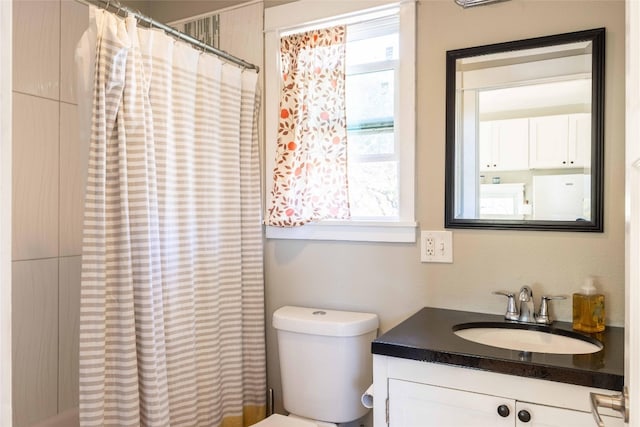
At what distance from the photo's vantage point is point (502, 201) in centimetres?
169

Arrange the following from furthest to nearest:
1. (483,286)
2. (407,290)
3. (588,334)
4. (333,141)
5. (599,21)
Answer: (333,141), (407,290), (483,286), (599,21), (588,334)

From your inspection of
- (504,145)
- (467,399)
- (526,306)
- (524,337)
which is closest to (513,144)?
(504,145)

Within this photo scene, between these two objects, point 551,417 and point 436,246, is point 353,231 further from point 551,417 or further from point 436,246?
point 551,417

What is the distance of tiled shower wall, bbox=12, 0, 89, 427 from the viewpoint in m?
1.89

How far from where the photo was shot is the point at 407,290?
1.87 metres

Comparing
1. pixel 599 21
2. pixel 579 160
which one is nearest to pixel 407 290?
pixel 579 160

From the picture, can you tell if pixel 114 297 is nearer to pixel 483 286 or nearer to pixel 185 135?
pixel 185 135

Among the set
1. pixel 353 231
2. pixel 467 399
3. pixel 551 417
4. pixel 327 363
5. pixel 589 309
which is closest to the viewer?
pixel 551 417

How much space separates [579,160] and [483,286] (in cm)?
56

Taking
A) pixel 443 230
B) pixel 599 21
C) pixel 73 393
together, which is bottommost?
pixel 73 393

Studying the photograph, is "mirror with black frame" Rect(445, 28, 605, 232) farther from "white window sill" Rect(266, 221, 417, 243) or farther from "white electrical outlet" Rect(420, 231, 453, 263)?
"white window sill" Rect(266, 221, 417, 243)

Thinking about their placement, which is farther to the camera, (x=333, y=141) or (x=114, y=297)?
(x=333, y=141)

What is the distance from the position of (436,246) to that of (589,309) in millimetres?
560

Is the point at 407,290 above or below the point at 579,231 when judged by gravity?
below
